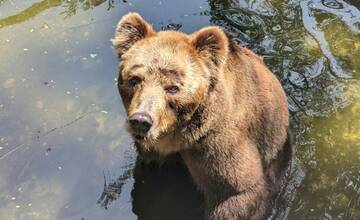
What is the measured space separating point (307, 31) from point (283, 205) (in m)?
2.68

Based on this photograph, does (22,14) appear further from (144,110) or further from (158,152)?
(144,110)

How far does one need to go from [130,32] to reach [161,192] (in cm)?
186

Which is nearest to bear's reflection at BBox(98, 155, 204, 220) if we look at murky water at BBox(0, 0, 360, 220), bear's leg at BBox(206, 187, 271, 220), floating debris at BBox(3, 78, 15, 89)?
murky water at BBox(0, 0, 360, 220)

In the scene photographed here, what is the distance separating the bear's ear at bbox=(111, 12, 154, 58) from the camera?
4.64m

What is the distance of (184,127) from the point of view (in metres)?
4.60

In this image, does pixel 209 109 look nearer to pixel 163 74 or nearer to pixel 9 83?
pixel 163 74

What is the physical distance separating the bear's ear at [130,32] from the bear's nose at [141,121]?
0.71m

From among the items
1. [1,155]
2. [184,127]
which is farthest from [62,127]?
[184,127]

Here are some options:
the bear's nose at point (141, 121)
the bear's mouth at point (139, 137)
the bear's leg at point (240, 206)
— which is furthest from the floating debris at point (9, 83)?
the bear's nose at point (141, 121)

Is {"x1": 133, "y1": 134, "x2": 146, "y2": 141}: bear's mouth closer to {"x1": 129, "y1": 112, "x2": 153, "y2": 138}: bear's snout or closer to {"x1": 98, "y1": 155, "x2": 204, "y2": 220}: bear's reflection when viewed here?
{"x1": 129, "y1": 112, "x2": 153, "y2": 138}: bear's snout

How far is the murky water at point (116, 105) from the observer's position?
5797 millimetres

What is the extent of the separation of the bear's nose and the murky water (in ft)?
5.49

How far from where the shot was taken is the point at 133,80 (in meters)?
4.39

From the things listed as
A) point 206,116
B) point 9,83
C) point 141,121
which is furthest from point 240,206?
point 9,83
